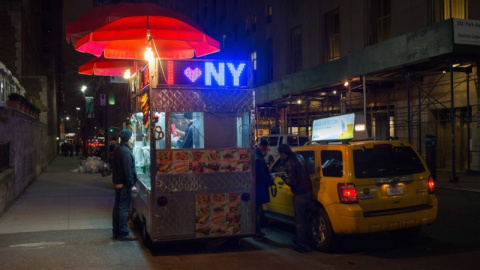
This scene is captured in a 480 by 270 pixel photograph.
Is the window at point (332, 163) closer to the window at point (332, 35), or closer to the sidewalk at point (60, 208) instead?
the sidewalk at point (60, 208)

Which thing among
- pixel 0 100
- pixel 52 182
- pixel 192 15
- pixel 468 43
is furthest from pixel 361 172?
pixel 192 15

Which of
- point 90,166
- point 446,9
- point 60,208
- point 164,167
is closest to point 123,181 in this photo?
point 164,167

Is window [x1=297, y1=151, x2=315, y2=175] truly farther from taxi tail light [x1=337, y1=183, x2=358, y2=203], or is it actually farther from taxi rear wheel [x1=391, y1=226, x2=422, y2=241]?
taxi rear wheel [x1=391, y1=226, x2=422, y2=241]

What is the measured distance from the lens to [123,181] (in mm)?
8016

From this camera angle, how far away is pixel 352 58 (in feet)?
68.1

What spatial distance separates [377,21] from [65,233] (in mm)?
20212

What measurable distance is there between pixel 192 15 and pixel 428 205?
161 ft

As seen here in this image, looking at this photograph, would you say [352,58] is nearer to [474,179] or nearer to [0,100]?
[474,179]

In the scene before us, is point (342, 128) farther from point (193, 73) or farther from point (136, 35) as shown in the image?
point (136, 35)

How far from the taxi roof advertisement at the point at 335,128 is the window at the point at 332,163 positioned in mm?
737

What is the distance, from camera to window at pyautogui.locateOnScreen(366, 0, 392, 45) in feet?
77.9

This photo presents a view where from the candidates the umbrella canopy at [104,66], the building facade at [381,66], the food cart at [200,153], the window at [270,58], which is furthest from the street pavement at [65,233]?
the window at [270,58]

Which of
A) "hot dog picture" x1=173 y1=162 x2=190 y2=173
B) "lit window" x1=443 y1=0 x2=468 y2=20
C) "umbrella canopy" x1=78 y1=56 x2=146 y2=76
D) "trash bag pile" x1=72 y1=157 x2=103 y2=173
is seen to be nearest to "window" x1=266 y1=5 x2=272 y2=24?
"lit window" x1=443 y1=0 x2=468 y2=20

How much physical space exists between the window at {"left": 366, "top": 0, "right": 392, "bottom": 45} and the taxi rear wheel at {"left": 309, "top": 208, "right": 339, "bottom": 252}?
18.5 meters
